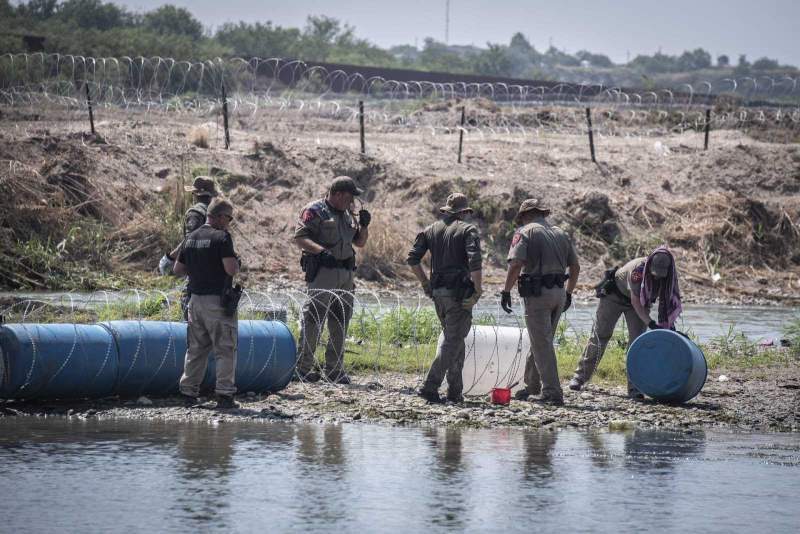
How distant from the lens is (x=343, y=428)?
36.2ft

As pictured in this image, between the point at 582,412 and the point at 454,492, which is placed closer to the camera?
Answer: the point at 454,492

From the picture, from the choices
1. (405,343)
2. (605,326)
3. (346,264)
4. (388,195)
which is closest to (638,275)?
(605,326)

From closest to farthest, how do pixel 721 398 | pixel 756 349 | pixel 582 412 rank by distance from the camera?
1. pixel 582 412
2. pixel 721 398
3. pixel 756 349

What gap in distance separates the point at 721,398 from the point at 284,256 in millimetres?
13001

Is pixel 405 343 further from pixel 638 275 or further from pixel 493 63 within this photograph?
pixel 493 63

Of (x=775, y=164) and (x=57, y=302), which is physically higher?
(x=775, y=164)

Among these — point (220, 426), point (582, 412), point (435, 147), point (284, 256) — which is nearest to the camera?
point (220, 426)

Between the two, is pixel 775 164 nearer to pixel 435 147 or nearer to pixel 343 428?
pixel 435 147

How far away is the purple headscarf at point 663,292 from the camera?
497 inches

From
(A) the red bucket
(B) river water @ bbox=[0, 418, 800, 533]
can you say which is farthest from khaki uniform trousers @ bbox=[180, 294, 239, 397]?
(A) the red bucket

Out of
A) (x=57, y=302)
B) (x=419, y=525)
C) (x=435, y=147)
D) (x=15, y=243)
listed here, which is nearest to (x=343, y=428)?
(x=419, y=525)

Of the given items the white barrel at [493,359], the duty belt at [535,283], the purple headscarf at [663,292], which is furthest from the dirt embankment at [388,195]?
the purple headscarf at [663,292]

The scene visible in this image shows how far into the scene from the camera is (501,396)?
40.0 feet

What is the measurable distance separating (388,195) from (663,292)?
15.8 meters
